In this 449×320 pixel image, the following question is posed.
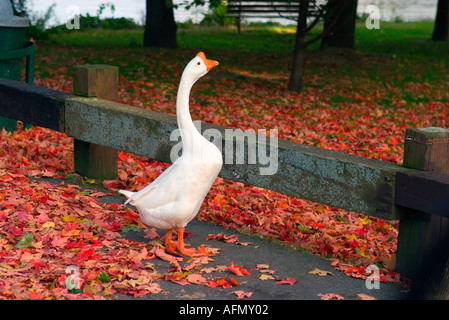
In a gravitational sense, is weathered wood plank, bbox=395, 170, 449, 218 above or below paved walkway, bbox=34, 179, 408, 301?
above

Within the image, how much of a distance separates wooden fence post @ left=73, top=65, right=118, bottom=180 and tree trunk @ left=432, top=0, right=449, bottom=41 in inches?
792

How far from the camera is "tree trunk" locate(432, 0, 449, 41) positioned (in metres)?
23.8

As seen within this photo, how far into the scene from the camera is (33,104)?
667 centimetres

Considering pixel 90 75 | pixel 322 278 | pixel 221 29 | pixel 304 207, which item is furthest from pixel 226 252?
pixel 221 29

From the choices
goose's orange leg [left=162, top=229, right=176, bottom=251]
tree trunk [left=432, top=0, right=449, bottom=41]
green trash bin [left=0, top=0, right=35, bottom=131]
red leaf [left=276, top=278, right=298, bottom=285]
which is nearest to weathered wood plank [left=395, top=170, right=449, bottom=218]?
red leaf [left=276, top=278, right=298, bottom=285]

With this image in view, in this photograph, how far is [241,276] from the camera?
14.2 ft

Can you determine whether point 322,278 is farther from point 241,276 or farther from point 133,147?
point 133,147

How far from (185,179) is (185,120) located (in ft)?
1.39

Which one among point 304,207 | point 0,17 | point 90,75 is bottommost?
point 304,207

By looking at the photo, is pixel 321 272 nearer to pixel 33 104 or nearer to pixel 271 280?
pixel 271 280

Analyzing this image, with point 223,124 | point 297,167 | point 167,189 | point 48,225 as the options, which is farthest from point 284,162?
point 223,124

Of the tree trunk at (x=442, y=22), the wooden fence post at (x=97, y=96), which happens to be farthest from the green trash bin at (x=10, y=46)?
the tree trunk at (x=442, y=22)

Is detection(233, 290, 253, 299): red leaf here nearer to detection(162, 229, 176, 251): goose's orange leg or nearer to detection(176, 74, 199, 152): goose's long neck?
detection(162, 229, 176, 251): goose's orange leg

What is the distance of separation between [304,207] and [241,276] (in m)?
2.47
